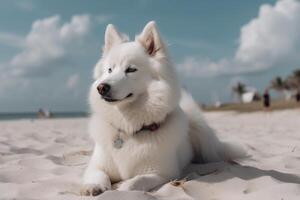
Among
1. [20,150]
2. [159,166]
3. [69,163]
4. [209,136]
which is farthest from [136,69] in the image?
[20,150]

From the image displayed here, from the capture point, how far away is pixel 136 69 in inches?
117

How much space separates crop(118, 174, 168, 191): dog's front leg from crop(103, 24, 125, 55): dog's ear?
4.38 feet

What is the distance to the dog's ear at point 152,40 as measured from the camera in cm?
308

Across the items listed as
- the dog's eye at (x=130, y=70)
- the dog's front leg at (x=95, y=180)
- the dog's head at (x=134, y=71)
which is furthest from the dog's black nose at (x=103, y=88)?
the dog's front leg at (x=95, y=180)

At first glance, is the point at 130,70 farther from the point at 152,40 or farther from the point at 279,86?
the point at 279,86

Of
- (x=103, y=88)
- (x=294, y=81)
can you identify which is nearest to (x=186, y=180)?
(x=103, y=88)

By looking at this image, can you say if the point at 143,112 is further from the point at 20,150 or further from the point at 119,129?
the point at 20,150

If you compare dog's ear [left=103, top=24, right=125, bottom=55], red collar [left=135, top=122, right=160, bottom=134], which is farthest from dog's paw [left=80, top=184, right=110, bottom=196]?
dog's ear [left=103, top=24, right=125, bottom=55]

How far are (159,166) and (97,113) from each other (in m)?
0.77

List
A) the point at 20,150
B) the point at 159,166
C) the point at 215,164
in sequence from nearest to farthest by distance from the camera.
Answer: the point at 159,166, the point at 215,164, the point at 20,150

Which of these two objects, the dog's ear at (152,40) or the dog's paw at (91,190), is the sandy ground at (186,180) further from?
the dog's ear at (152,40)

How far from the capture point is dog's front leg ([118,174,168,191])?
8.16 ft

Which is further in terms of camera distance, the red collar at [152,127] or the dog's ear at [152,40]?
the dog's ear at [152,40]

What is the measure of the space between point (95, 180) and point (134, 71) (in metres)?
0.97
